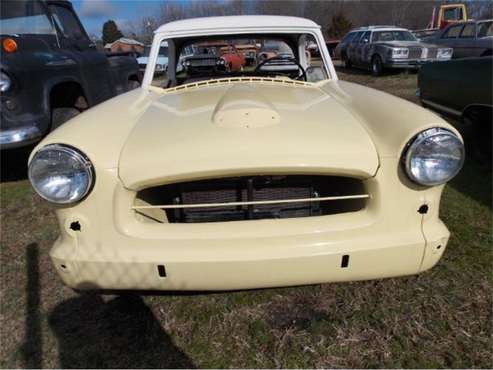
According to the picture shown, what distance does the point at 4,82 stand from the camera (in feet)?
11.6

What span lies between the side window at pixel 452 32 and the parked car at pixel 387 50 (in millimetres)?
538

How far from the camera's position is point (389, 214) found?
169 centimetres

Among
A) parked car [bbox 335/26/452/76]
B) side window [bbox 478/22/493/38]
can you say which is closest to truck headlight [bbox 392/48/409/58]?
parked car [bbox 335/26/452/76]

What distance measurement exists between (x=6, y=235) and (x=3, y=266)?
51cm

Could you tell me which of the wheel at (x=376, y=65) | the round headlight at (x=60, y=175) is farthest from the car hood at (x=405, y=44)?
the round headlight at (x=60, y=175)

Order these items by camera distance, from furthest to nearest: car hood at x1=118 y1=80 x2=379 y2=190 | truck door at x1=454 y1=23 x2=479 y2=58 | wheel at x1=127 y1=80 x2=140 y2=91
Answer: truck door at x1=454 y1=23 x2=479 y2=58
wheel at x1=127 y1=80 x2=140 y2=91
car hood at x1=118 y1=80 x2=379 y2=190

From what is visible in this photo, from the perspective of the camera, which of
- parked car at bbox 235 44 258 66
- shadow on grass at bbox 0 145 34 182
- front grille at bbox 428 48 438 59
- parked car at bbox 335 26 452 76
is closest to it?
parked car at bbox 235 44 258 66

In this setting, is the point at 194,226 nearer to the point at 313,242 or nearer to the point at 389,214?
the point at 313,242

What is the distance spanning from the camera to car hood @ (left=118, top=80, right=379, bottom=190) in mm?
1595

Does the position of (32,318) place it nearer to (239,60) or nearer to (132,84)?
(239,60)

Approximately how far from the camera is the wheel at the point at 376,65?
1202 cm

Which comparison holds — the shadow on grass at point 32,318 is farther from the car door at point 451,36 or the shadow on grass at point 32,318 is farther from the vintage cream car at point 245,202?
the car door at point 451,36

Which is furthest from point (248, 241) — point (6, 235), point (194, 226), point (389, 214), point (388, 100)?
point (6, 235)

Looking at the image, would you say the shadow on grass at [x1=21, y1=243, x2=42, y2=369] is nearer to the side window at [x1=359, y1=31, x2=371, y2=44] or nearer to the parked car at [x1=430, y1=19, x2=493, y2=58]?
the parked car at [x1=430, y1=19, x2=493, y2=58]
